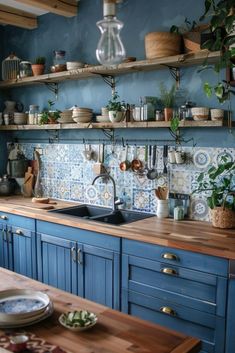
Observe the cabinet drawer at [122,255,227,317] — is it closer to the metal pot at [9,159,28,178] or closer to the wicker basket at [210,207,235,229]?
the wicker basket at [210,207,235,229]

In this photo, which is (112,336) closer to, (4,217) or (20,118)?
(4,217)

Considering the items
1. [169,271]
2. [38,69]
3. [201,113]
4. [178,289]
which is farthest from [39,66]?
[178,289]

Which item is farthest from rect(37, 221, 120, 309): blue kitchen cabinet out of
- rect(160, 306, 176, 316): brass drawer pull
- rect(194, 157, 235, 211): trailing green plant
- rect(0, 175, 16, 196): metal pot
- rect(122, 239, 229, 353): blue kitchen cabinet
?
rect(0, 175, 16, 196): metal pot

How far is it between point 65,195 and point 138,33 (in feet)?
5.44

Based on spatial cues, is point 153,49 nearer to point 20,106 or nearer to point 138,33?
point 138,33

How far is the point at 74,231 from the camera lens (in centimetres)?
289

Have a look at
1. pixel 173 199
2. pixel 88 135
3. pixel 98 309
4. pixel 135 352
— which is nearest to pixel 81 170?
pixel 88 135

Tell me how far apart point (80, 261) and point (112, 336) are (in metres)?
1.60

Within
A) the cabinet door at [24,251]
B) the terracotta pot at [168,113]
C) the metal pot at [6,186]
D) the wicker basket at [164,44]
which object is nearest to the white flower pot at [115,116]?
the terracotta pot at [168,113]

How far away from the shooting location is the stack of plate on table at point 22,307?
1.34 meters

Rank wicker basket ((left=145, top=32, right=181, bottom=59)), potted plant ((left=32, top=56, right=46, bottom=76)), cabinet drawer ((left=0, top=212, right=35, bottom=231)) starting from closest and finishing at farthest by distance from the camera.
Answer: wicker basket ((left=145, top=32, right=181, bottom=59)), cabinet drawer ((left=0, top=212, right=35, bottom=231)), potted plant ((left=32, top=56, right=46, bottom=76))

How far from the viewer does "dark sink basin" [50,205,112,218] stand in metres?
3.39

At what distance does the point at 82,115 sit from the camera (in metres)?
3.34

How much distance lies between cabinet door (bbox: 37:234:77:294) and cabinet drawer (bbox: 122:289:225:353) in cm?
52
